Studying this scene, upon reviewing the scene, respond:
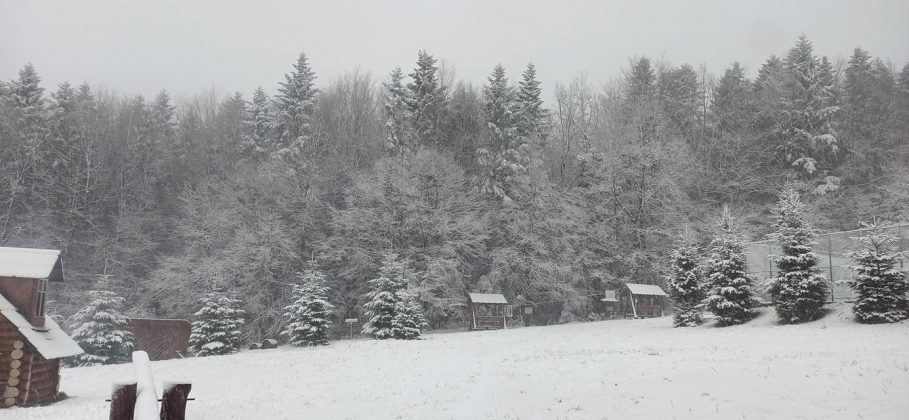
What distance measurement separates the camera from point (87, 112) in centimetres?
5269

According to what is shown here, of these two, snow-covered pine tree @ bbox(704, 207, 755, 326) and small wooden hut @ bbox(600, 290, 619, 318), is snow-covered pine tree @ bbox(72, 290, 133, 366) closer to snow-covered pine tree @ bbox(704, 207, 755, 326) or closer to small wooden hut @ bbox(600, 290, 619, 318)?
small wooden hut @ bbox(600, 290, 619, 318)

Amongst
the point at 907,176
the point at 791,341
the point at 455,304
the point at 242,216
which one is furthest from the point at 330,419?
the point at 907,176

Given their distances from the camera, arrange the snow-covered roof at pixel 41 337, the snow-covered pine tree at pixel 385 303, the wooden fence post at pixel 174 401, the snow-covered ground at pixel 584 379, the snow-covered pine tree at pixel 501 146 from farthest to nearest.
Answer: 1. the snow-covered pine tree at pixel 501 146
2. the snow-covered pine tree at pixel 385 303
3. the snow-covered roof at pixel 41 337
4. the snow-covered ground at pixel 584 379
5. the wooden fence post at pixel 174 401

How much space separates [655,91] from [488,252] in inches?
951

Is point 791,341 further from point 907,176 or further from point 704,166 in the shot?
point 704,166

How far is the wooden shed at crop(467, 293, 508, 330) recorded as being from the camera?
131 feet

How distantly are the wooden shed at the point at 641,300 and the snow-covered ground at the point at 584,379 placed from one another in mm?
11067

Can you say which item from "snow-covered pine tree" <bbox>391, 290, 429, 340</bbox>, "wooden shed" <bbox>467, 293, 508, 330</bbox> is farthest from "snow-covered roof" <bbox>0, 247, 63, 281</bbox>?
"wooden shed" <bbox>467, 293, 508, 330</bbox>

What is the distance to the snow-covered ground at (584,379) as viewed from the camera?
11.6 meters

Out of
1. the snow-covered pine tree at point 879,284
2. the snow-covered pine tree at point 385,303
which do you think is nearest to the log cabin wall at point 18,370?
the snow-covered pine tree at point 385,303

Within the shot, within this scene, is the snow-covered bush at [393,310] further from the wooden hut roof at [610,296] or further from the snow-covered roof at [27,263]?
the snow-covered roof at [27,263]

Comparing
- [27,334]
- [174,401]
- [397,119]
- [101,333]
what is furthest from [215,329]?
[174,401]

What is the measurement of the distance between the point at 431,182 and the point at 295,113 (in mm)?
13458

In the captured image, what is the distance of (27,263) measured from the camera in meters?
21.9
